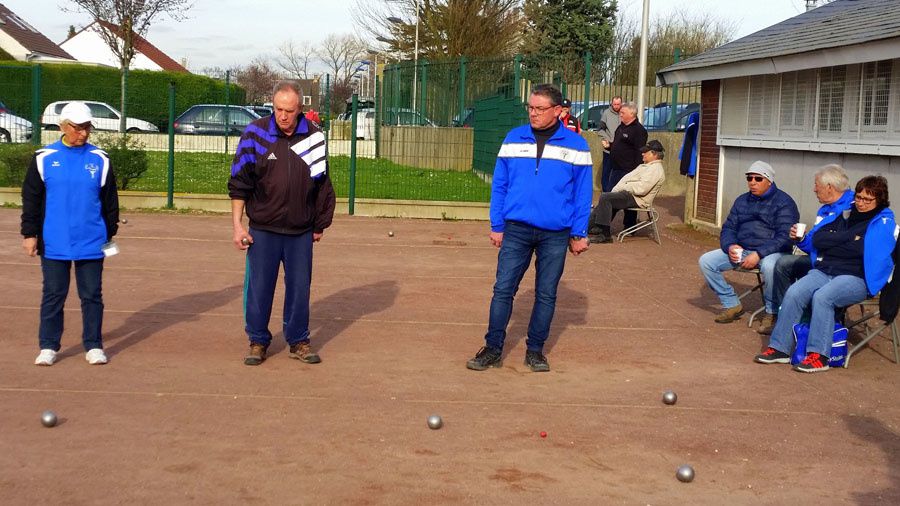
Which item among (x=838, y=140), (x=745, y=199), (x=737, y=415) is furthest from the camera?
(x=838, y=140)

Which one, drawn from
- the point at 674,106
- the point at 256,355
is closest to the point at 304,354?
the point at 256,355

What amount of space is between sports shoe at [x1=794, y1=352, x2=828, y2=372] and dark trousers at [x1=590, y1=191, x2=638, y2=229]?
696 centimetres

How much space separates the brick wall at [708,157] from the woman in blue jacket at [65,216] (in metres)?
10.9

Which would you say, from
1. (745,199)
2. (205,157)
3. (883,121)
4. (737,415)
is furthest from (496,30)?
(737,415)

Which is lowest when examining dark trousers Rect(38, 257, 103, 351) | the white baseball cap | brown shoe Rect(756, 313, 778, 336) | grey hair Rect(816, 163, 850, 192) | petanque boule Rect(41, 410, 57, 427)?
petanque boule Rect(41, 410, 57, 427)


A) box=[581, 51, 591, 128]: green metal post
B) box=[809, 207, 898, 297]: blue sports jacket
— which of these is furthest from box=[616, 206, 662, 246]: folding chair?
box=[581, 51, 591, 128]: green metal post

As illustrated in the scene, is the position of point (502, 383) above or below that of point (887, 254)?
below

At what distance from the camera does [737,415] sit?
22.9 ft

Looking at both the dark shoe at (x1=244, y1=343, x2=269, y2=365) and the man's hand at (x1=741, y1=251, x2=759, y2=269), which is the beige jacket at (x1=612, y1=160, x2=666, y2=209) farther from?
the dark shoe at (x1=244, y1=343, x2=269, y2=365)

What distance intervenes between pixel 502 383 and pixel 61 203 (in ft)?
10.4

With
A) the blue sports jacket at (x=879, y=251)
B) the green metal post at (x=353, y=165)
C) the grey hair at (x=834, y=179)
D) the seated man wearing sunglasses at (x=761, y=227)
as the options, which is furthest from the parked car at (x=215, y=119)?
the blue sports jacket at (x=879, y=251)

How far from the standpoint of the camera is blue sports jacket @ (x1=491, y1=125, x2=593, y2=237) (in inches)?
302

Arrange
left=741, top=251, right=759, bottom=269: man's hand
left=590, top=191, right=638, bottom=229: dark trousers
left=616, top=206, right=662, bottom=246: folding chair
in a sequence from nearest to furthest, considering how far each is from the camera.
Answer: left=741, top=251, right=759, bottom=269: man's hand → left=590, top=191, right=638, bottom=229: dark trousers → left=616, top=206, right=662, bottom=246: folding chair

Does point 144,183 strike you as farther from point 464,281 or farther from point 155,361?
point 155,361
